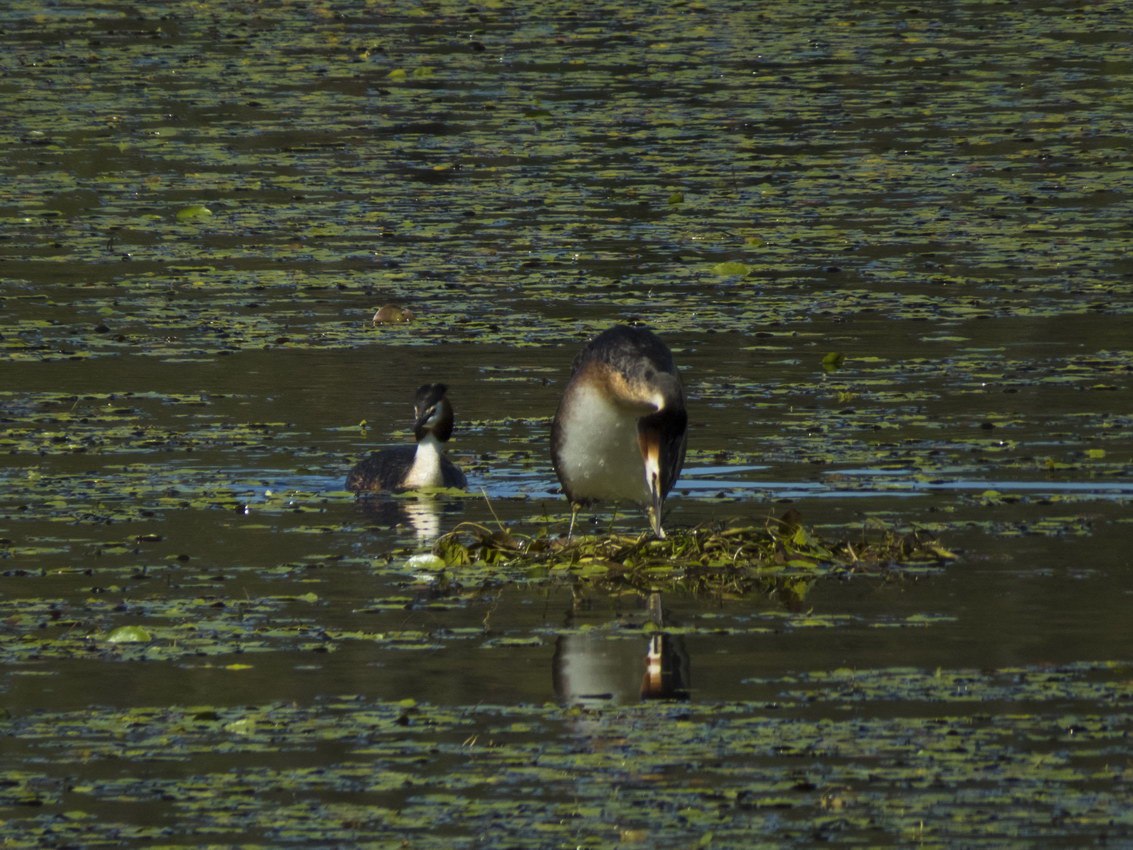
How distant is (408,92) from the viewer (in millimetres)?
24141

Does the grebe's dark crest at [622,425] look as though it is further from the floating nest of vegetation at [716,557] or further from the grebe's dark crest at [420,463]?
the grebe's dark crest at [420,463]

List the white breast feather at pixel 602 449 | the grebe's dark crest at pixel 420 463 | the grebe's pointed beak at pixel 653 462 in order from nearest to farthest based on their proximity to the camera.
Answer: the grebe's pointed beak at pixel 653 462, the white breast feather at pixel 602 449, the grebe's dark crest at pixel 420 463

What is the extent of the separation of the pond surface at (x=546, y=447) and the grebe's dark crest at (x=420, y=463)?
0.13 m

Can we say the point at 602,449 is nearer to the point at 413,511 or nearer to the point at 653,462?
the point at 653,462

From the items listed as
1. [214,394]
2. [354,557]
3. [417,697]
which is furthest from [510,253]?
[417,697]

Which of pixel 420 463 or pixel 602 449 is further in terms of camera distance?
pixel 420 463

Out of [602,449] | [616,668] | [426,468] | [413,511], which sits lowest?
[616,668]

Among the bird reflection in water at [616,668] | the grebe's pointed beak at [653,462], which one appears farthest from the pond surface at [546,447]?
the grebe's pointed beak at [653,462]

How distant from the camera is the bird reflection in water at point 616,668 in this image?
6.96 m

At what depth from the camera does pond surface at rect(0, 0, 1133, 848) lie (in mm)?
6223

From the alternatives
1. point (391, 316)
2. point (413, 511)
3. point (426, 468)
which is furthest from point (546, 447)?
point (391, 316)

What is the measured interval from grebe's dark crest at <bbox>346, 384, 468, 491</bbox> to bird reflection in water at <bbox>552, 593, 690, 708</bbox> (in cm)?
271

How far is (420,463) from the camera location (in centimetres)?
1062

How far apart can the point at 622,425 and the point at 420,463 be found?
5.92 feet
